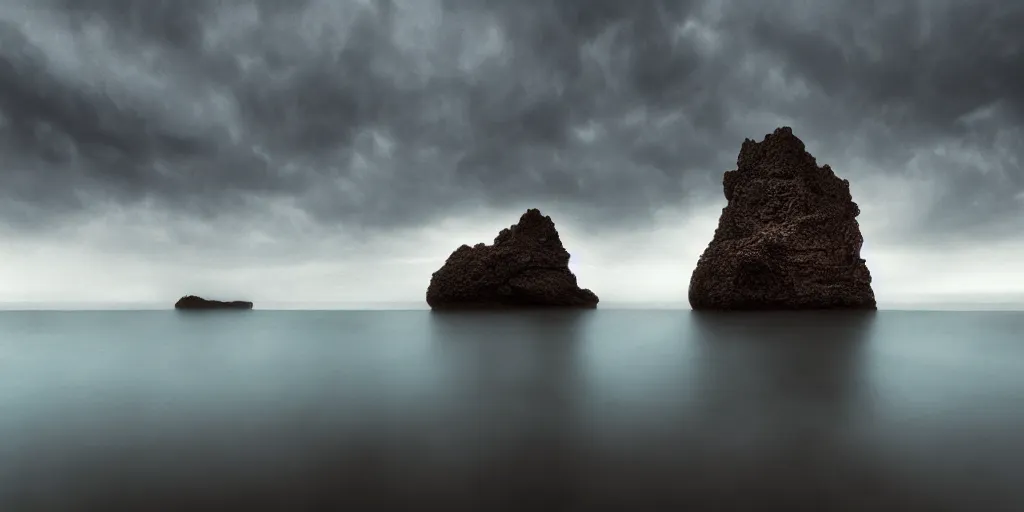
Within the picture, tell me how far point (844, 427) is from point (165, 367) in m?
11.2

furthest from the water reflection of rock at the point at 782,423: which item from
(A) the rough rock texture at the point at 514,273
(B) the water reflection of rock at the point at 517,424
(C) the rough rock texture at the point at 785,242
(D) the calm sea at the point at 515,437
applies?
(A) the rough rock texture at the point at 514,273

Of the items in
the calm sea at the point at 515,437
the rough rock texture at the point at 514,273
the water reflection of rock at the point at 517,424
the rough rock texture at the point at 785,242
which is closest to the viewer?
the calm sea at the point at 515,437

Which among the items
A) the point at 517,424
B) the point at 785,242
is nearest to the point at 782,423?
the point at 517,424

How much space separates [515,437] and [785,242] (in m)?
36.6

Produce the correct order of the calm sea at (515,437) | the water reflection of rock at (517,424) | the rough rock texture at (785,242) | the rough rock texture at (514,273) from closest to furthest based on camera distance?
1. the calm sea at (515,437)
2. the water reflection of rock at (517,424)
3. the rough rock texture at (785,242)
4. the rough rock texture at (514,273)

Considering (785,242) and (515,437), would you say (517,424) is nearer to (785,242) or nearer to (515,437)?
(515,437)

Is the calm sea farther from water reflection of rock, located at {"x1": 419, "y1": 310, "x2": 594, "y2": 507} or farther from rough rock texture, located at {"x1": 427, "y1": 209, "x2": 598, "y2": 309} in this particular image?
rough rock texture, located at {"x1": 427, "y1": 209, "x2": 598, "y2": 309}

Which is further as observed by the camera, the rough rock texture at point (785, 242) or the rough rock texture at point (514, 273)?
the rough rock texture at point (514, 273)

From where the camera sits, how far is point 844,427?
451 centimetres

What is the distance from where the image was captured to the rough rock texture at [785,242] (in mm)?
34688

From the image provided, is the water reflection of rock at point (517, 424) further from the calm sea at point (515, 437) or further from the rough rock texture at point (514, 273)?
the rough rock texture at point (514, 273)

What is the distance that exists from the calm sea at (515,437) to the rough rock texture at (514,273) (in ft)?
136

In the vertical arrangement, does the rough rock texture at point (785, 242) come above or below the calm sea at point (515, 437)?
above

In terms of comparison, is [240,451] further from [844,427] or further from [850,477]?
[844,427]
